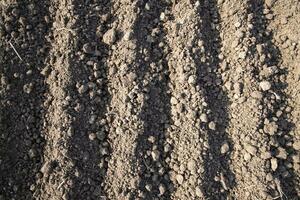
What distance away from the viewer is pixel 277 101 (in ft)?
5.86

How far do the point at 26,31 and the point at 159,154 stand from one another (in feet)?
2.96

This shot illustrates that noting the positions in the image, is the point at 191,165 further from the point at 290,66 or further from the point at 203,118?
the point at 290,66

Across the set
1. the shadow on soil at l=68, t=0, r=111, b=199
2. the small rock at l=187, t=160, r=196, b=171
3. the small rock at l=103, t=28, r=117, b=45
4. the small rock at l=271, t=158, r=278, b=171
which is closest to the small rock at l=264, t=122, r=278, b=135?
the small rock at l=271, t=158, r=278, b=171

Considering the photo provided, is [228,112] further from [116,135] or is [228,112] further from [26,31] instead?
[26,31]

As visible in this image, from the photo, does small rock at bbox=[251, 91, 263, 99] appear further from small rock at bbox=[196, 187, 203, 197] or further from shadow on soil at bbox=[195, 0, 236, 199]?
small rock at bbox=[196, 187, 203, 197]

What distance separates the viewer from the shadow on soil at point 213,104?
171 centimetres

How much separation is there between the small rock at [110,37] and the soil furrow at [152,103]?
0.11m

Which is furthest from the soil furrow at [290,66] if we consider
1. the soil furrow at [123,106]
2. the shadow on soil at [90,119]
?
the shadow on soil at [90,119]

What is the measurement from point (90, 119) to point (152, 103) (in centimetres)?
30

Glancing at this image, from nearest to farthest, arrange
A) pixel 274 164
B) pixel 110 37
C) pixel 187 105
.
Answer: pixel 274 164, pixel 187 105, pixel 110 37

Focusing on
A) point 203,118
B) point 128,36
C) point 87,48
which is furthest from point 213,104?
point 87,48

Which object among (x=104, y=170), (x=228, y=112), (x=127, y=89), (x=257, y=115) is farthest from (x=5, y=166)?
(x=257, y=115)

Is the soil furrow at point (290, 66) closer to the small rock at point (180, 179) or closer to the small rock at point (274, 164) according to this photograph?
the small rock at point (274, 164)

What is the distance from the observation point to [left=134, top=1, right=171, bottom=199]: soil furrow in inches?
68.5
